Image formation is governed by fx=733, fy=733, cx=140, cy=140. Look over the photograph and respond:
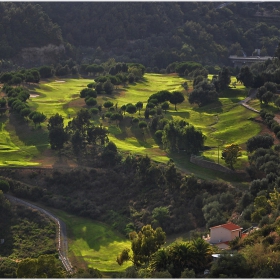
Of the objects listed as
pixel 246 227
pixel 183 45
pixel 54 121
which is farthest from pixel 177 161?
pixel 183 45

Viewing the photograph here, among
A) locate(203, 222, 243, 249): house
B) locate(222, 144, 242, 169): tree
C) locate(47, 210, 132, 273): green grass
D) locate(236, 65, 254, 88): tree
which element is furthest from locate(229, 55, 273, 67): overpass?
locate(203, 222, 243, 249): house

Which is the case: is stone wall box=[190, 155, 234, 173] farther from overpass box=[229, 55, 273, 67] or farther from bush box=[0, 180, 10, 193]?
overpass box=[229, 55, 273, 67]

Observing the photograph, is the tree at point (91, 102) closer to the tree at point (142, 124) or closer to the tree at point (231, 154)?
the tree at point (142, 124)

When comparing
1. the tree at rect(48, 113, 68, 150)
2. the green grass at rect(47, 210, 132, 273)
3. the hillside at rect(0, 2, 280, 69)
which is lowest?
the green grass at rect(47, 210, 132, 273)

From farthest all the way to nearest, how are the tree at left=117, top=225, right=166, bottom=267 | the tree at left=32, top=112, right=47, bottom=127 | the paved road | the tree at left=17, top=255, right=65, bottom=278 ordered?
the tree at left=32, top=112, right=47, bottom=127
the paved road
the tree at left=117, top=225, right=166, bottom=267
the tree at left=17, top=255, right=65, bottom=278

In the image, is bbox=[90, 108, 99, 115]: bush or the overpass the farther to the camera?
the overpass

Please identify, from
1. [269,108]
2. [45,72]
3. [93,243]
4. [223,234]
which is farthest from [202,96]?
[223,234]
